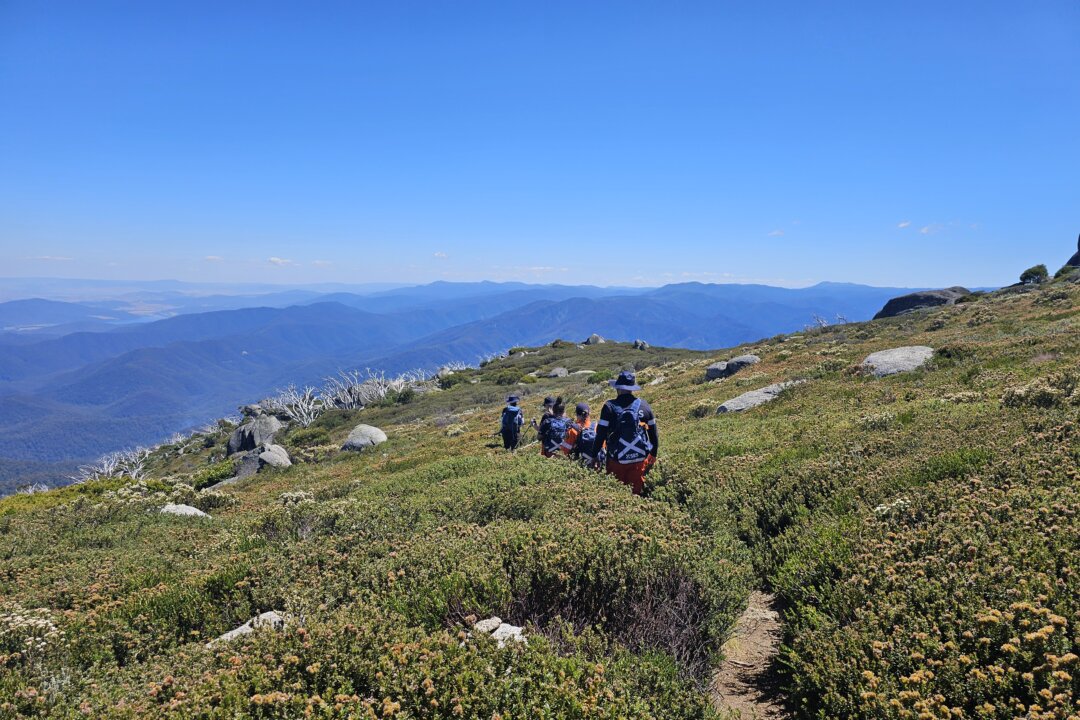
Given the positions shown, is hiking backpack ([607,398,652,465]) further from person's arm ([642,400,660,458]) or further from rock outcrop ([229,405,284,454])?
rock outcrop ([229,405,284,454])

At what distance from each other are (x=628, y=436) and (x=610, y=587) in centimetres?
387

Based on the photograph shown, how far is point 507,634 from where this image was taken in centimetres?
390

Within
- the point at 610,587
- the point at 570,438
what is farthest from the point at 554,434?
the point at 610,587

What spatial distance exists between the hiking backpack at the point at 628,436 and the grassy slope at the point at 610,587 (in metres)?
0.53

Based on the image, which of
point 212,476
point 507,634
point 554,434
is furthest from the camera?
point 212,476

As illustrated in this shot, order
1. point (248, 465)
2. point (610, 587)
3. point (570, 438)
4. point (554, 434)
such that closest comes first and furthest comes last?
point (610, 587), point (570, 438), point (554, 434), point (248, 465)

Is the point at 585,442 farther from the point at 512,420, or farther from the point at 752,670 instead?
the point at 752,670

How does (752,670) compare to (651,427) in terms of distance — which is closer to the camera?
(752,670)

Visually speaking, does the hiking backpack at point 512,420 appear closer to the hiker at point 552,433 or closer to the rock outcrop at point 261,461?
the hiker at point 552,433

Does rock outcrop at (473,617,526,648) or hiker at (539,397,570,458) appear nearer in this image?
rock outcrop at (473,617,526,648)

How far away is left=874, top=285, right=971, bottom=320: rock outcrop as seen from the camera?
51.9 meters

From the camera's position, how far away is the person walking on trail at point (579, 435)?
10844 millimetres

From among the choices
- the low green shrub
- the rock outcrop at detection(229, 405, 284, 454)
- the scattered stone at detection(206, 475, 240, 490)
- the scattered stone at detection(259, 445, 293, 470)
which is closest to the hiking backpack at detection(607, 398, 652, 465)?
the scattered stone at detection(206, 475, 240, 490)

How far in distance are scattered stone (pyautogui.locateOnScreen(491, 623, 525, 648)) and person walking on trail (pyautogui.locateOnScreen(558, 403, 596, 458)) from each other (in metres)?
6.68
